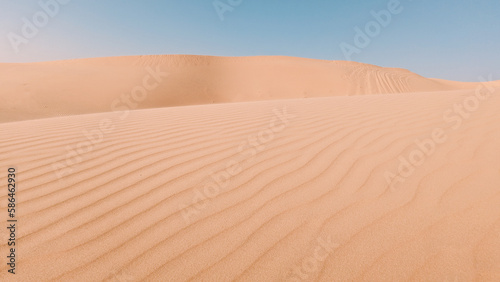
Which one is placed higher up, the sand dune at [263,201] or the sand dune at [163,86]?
the sand dune at [163,86]

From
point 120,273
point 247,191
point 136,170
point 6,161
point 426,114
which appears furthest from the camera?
point 426,114

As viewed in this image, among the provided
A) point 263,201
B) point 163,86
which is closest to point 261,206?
point 263,201

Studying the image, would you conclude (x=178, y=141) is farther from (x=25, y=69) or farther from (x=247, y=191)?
(x=25, y=69)

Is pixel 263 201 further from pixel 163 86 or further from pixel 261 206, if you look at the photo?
pixel 163 86

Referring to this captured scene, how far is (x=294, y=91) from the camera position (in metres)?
22.6

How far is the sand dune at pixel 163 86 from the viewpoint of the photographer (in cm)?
1443

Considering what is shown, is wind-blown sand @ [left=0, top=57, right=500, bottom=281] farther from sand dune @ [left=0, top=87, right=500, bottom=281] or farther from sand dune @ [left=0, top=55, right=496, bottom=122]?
sand dune @ [left=0, top=55, right=496, bottom=122]

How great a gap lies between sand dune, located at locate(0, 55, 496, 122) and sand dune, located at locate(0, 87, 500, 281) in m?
12.3

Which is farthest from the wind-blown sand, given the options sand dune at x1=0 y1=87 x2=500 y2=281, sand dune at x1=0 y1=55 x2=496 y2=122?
sand dune at x1=0 y1=55 x2=496 y2=122

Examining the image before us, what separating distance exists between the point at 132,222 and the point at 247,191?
777mm

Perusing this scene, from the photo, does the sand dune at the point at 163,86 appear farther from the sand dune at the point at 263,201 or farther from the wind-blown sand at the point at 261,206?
the wind-blown sand at the point at 261,206

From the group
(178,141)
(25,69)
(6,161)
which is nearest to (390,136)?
(178,141)

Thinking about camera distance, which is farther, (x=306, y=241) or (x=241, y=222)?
(x=241, y=222)

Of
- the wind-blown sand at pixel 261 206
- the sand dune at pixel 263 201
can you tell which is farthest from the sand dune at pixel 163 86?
the wind-blown sand at pixel 261 206
